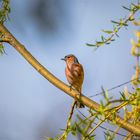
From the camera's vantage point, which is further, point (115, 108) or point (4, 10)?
point (4, 10)

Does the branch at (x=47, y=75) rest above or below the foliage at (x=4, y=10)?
below

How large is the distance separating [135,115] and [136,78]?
0.32ft

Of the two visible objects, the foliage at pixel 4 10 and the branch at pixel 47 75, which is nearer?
the branch at pixel 47 75

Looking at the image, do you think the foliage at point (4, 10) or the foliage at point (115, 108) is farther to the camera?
the foliage at point (4, 10)

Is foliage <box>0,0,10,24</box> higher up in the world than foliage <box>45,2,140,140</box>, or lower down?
higher up

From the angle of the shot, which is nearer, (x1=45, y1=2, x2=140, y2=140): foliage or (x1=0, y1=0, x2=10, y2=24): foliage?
(x1=45, y1=2, x2=140, y2=140): foliage

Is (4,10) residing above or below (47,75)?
above

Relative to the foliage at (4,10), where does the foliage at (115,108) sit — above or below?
below

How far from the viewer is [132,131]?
0.86m

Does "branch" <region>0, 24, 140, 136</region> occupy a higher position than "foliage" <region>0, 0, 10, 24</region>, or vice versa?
"foliage" <region>0, 0, 10, 24</region>

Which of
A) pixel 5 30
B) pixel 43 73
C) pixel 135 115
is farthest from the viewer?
pixel 5 30

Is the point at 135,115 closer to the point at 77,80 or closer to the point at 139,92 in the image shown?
the point at 139,92

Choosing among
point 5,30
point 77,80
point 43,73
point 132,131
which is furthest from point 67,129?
point 77,80

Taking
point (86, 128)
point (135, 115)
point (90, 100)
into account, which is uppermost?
point (90, 100)
